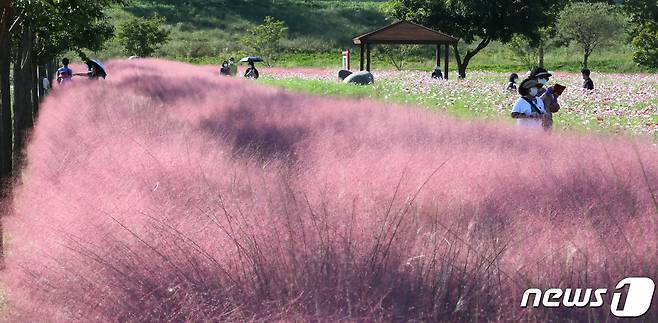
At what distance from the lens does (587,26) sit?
51.1 metres

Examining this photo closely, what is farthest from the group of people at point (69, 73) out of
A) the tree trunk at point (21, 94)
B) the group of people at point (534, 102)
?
the group of people at point (534, 102)

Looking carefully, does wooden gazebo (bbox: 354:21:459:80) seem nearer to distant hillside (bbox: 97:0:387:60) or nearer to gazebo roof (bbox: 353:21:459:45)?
gazebo roof (bbox: 353:21:459:45)

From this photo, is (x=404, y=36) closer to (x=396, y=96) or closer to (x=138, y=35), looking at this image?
(x=396, y=96)

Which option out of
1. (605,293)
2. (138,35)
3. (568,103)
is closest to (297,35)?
(138,35)

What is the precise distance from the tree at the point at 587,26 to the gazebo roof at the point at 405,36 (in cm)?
2300

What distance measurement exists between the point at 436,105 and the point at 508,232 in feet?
38.7

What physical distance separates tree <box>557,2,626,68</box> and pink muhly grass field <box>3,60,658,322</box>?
157ft

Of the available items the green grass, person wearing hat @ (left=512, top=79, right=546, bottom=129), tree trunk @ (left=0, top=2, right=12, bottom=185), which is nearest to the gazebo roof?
the green grass

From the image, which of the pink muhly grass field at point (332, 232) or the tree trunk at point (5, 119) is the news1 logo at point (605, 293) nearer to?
the pink muhly grass field at point (332, 232)

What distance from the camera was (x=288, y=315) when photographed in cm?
332

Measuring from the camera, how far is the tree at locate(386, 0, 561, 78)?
131 feet

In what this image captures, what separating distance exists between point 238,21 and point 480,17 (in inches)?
1875

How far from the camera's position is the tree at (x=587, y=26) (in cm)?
5125

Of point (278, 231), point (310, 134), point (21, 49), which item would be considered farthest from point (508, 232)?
point (21, 49)
